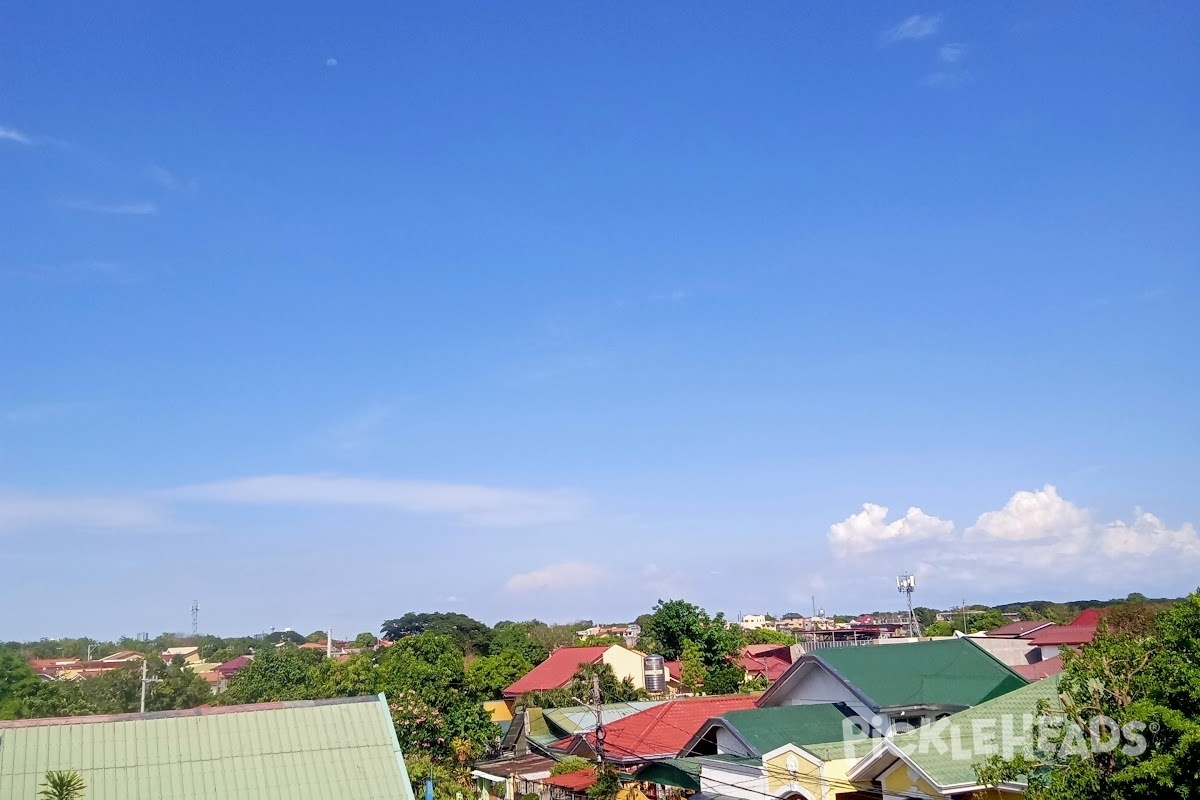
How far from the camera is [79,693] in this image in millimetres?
60281

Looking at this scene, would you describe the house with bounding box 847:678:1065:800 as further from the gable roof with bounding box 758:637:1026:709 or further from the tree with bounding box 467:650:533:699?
the tree with bounding box 467:650:533:699

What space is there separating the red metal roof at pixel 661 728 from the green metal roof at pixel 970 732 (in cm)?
1121

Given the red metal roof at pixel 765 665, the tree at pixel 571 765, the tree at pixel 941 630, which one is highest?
the tree at pixel 941 630

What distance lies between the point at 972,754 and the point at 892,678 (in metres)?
7.48

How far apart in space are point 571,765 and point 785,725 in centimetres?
1030

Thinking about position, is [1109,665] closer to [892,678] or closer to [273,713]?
[892,678]

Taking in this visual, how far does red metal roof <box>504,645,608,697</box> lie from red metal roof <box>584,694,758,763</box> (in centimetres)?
3291

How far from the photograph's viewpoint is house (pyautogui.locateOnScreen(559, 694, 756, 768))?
105ft

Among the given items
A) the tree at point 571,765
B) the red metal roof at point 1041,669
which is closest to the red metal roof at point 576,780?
the tree at point 571,765

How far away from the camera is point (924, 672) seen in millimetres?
27000

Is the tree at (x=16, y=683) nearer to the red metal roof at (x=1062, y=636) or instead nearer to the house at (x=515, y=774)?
the house at (x=515, y=774)

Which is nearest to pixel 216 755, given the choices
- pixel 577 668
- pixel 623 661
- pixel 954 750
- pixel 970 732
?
pixel 954 750

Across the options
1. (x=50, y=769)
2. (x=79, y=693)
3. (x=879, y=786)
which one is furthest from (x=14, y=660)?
(x=879, y=786)

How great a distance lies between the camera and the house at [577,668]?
70.8 meters
